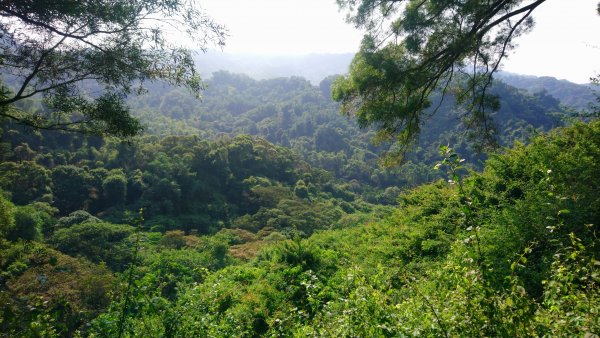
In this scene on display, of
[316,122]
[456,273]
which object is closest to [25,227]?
[456,273]

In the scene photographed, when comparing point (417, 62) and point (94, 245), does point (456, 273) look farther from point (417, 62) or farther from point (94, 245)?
point (94, 245)

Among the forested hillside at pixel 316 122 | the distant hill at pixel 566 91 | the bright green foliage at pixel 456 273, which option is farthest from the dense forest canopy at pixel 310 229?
the distant hill at pixel 566 91

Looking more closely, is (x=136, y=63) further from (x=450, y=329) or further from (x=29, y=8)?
(x=450, y=329)

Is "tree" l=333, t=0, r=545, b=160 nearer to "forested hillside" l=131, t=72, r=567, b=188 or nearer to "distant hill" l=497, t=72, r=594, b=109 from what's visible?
"forested hillside" l=131, t=72, r=567, b=188

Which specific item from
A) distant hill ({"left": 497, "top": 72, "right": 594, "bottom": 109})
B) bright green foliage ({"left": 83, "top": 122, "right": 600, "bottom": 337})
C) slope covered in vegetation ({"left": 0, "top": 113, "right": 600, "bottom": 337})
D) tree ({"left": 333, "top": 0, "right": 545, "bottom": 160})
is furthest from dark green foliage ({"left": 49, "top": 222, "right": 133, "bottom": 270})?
distant hill ({"left": 497, "top": 72, "right": 594, "bottom": 109})

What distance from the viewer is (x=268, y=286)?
9.08m

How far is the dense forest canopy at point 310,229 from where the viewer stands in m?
2.76

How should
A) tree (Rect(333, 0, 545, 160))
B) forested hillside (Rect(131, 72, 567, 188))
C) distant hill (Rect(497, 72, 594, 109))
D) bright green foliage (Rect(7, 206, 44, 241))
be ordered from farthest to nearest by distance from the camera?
distant hill (Rect(497, 72, 594, 109)), forested hillside (Rect(131, 72, 567, 188)), bright green foliage (Rect(7, 206, 44, 241)), tree (Rect(333, 0, 545, 160))

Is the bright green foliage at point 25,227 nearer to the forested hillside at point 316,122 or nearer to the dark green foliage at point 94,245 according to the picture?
the dark green foliage at point 94,245

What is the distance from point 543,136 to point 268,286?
298 inches

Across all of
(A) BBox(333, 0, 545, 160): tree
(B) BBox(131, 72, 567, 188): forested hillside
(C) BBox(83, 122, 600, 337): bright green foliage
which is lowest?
(B) BBox(131, 72, 567, 188): forested hillside

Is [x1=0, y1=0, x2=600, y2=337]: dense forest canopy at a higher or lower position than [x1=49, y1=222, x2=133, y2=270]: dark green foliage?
higher

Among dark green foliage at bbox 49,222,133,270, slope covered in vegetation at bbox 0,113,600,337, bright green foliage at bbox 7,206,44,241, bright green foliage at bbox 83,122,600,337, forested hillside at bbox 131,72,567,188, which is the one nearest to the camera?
bright green foliage at bbox 83,122,600,337

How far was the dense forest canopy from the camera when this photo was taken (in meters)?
2.76
